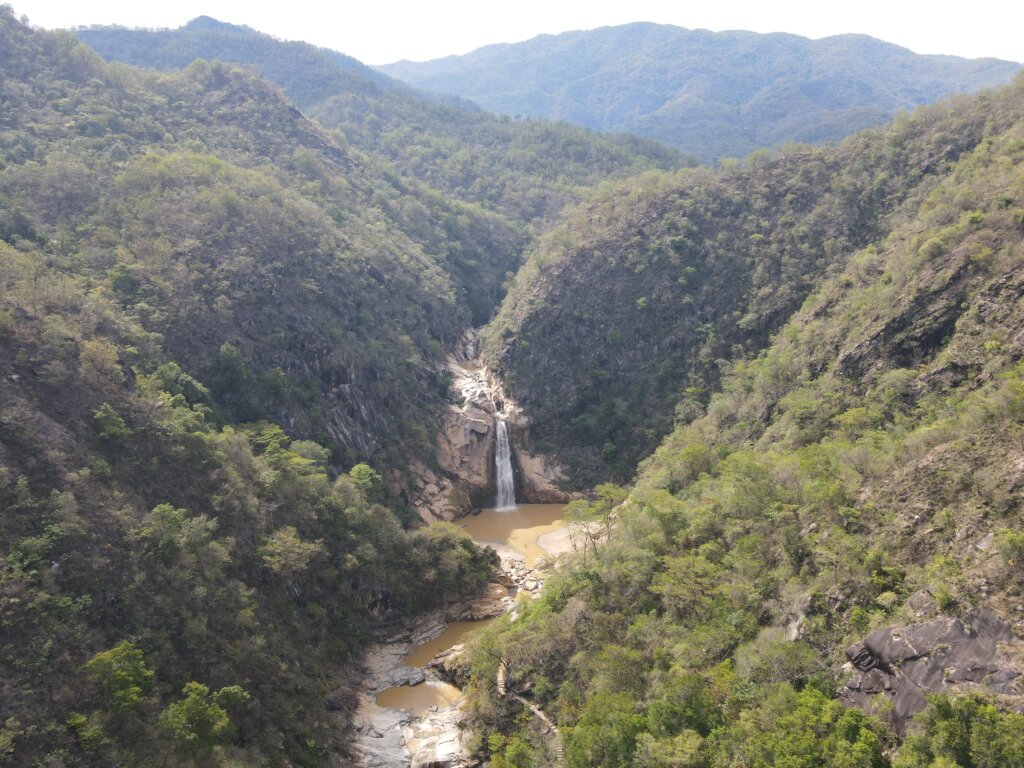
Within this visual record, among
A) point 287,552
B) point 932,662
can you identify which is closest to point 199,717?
point 287,552

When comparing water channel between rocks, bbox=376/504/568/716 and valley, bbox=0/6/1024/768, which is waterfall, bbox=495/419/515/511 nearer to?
valley, bbox=0/6/1024/768

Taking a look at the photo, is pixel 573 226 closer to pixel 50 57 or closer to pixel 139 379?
pixel 139 379

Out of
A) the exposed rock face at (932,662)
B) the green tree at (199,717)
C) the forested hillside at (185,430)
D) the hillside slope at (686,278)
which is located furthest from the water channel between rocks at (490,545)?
the exposed rock face at (932,662)

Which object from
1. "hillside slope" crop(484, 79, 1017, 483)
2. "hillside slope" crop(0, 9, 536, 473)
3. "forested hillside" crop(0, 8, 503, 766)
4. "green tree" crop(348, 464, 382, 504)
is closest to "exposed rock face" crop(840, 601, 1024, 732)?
"forested hillside" crop(0, 8, 503, 766)

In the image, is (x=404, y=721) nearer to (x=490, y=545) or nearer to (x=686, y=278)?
(x=490, y=545)

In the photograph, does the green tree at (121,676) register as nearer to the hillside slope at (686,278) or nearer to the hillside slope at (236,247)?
the hillside slope at (236,247)

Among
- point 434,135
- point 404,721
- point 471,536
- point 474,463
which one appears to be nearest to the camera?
point 404,721
